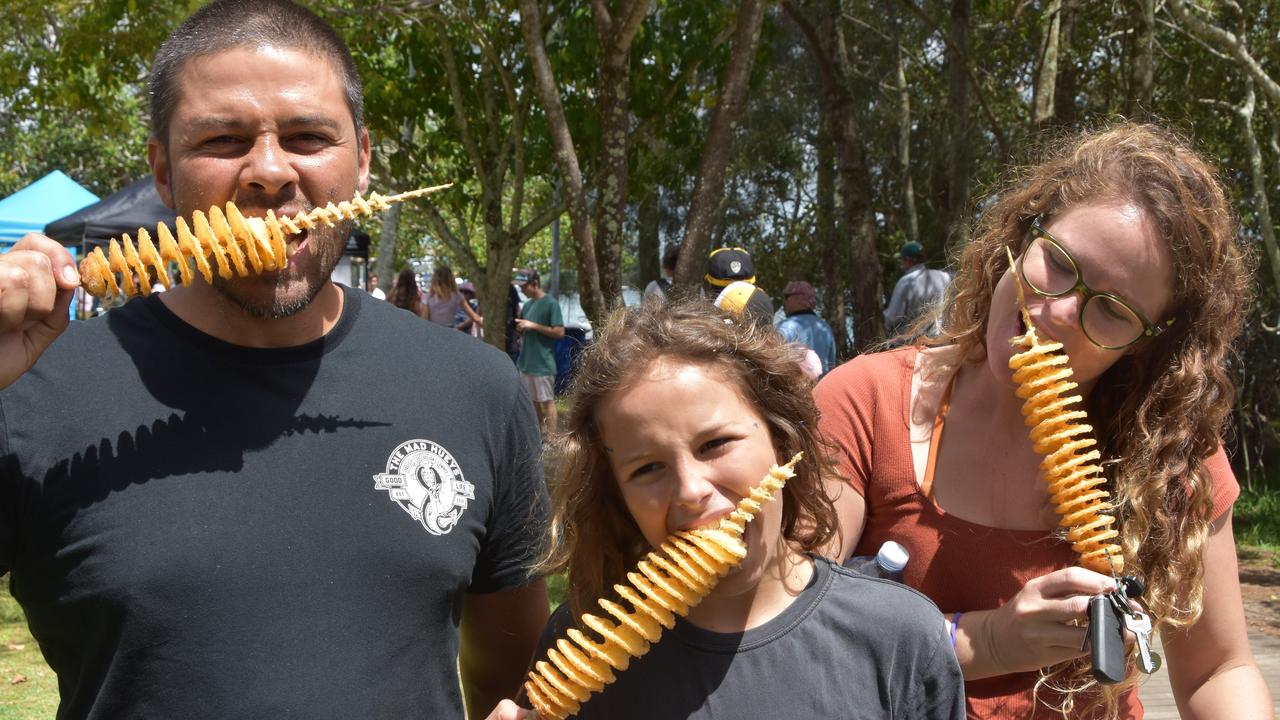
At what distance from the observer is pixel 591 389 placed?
2410mm

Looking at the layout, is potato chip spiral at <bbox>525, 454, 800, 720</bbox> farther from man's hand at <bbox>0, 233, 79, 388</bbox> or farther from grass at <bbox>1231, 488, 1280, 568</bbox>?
grass at <bbox>1231, 488, 1280, 568</bbox>

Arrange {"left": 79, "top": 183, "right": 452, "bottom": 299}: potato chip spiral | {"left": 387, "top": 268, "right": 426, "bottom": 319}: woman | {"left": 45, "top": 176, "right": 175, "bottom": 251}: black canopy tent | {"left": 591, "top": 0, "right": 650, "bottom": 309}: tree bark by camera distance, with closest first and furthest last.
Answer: {"left": 79, "top": 183, "right": 452, "bottom": 299}: potato chip spiral → {"left": 591, "top": 0, "right": 650, "bottom": 309}: tree bark → {"left": 45, "top": 176, "right": 175, "bottom": 251}: black canopy tent → {"left": 387, "top": 268, "right": 426, "bottom": 319}: woman

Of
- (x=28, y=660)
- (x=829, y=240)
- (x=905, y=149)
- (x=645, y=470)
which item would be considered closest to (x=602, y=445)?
(x=645, y=470)

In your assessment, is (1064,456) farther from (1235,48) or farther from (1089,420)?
(1235,48)

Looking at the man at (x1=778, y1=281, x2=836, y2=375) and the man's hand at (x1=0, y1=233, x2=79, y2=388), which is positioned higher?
the man's hand at (x1=0, y1=233, x2=79, y2=388)

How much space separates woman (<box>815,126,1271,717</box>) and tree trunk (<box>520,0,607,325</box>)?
4.72 metres

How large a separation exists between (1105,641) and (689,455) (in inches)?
32.5

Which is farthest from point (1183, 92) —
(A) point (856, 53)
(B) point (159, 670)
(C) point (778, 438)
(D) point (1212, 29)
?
(B) point (159, 670)

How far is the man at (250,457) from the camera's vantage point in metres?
2.03

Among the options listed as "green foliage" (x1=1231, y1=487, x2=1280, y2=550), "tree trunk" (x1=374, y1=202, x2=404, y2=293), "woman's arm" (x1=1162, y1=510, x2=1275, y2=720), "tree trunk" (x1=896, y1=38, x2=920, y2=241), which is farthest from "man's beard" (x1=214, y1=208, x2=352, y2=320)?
"tree trunk" (x1=374, y1=202, x2=404, y2=293)

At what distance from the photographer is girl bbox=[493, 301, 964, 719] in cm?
217

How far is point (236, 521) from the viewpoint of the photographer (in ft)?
6.87

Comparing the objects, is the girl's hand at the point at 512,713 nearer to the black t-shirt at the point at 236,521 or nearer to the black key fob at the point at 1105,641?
the black t-shirt at the point at 236,521

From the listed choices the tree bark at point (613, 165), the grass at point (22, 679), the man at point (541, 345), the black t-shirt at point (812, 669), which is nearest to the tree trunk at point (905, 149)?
the man at point (541, 345)
